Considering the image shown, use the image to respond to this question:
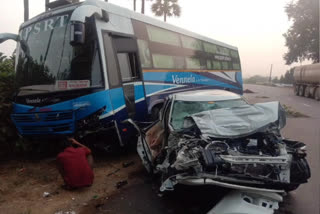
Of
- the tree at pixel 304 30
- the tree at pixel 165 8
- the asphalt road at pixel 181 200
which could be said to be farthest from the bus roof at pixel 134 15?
the tree at pixel 304 30

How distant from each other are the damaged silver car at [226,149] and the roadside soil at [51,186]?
878 mm

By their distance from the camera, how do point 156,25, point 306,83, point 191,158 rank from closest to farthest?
point 191,158 < point 156,25 < point 306,83

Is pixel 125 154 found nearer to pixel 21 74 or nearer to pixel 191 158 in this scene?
pixel 21 74

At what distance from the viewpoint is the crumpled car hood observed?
12.8 feet

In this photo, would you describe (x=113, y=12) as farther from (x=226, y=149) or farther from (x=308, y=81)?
(x=308, y=81)

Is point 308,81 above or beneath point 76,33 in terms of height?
beneath

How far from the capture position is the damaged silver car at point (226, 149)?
10.4 feet

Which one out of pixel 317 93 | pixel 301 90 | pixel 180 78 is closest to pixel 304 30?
pixel 301 90

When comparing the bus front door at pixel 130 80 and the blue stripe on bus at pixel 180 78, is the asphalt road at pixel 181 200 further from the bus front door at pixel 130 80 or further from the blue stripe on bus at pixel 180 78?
the blue stripe on bus at pixel 180 78

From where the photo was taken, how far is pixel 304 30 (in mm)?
38938

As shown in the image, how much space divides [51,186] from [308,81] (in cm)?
2714

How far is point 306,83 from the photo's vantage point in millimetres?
26969

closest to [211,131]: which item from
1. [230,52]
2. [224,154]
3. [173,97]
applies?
[224,154]

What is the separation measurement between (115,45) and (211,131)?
323cm
